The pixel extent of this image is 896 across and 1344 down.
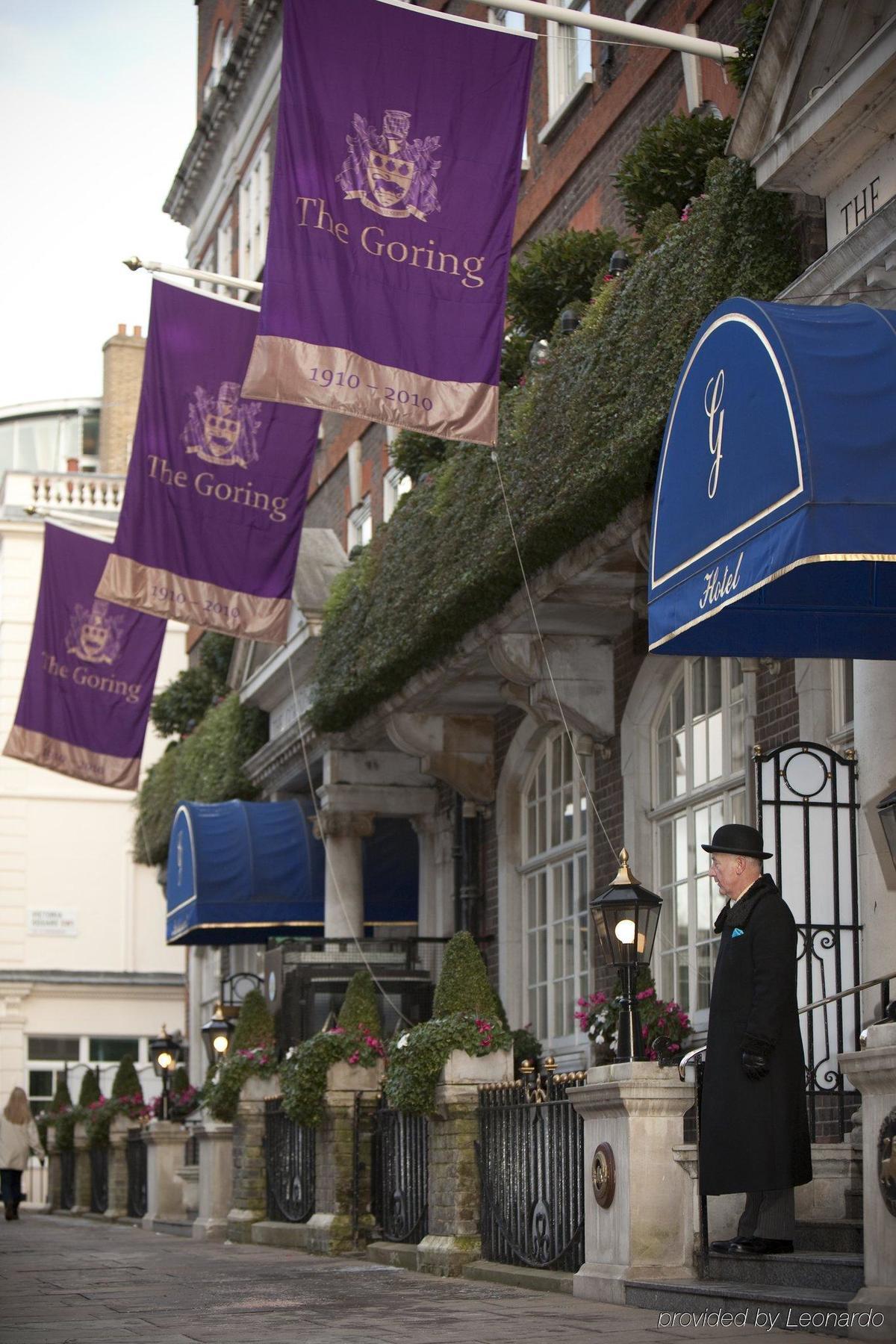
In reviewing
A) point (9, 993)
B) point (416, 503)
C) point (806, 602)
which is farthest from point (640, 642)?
point (9, 993)

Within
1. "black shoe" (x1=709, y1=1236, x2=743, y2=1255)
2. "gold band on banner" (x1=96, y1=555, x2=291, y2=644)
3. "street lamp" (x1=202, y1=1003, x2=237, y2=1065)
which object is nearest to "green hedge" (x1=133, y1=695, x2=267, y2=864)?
"street lamp" (x1=202, y1=1003, x2=237, y2=1065)

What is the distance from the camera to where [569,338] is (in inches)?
587

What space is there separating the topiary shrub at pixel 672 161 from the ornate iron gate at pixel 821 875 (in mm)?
4686

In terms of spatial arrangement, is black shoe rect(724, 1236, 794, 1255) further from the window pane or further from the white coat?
the window pane

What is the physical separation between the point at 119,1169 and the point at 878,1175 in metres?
20.1

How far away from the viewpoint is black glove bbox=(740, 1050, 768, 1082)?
8.95 meters

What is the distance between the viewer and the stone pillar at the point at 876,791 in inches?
413

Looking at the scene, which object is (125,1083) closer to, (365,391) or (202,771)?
(202,771)

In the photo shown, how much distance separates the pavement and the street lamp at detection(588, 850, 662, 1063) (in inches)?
66.7

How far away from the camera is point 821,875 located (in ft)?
39.2

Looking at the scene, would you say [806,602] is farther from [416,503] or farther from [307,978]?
[307,978]

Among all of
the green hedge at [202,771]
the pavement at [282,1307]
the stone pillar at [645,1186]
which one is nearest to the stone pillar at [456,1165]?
the pavement at [282,1307]

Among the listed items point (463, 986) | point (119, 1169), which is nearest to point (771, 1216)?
point (463, 986)

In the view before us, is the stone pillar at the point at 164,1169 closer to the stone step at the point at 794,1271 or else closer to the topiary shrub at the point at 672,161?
the topiary shrub at the point at 672,161
